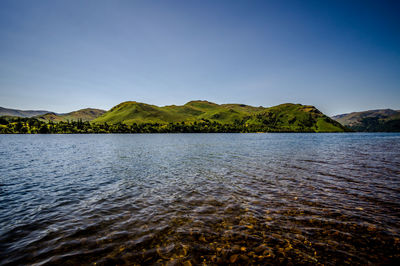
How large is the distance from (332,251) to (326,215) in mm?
4152

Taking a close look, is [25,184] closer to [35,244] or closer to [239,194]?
[35,244]

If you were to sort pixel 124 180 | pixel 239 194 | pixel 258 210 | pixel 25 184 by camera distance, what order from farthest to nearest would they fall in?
pixel 124 180, pixel 25 184, pixel 239 194, pixel 258 210

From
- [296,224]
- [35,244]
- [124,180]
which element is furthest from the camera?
[124,180]

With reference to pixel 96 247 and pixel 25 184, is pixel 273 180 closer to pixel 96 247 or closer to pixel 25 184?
pixel 96 247

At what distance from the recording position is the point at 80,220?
38.1 ft

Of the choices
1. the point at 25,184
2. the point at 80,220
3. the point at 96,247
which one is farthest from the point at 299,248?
the point at 25,184

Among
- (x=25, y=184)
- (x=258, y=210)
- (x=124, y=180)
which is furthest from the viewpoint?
(x=124, y=180)

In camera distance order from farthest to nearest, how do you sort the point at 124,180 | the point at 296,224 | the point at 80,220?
the point at 124,180, the point at 80,220, the point at 296,224

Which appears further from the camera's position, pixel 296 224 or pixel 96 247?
pixel 296 224

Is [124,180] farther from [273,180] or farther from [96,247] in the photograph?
[273,180]

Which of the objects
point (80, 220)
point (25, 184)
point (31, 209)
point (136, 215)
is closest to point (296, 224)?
point (136, 215)

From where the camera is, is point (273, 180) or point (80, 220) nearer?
point (80, 220)

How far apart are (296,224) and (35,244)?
13362mm

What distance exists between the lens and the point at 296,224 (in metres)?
10.7
